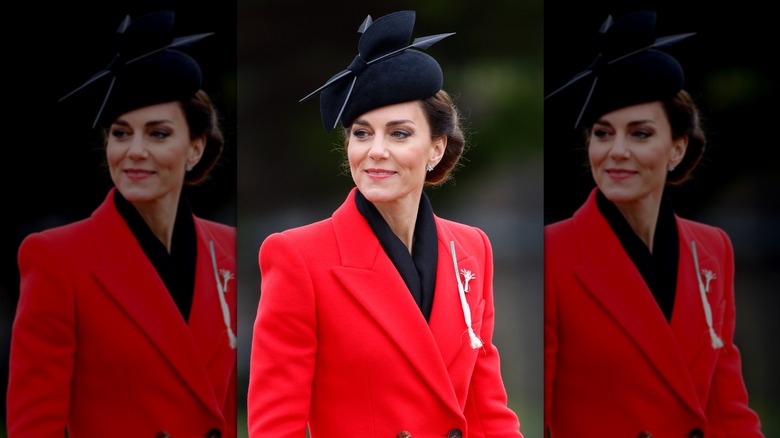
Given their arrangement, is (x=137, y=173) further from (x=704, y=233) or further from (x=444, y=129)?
(x=704, y=233)

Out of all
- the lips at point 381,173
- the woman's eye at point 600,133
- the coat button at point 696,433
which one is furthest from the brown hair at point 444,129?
the coat button at point 696,433

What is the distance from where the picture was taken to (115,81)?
3.55 m

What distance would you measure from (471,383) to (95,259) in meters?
1.45

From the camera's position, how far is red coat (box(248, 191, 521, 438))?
3055 millimetres

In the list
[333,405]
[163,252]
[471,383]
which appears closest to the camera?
[333,405]

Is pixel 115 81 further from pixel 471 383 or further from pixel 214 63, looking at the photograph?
pixel 471 383

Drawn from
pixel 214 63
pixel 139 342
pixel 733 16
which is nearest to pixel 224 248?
pixel 139 342

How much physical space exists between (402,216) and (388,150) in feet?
0.82

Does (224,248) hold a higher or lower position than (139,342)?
higher

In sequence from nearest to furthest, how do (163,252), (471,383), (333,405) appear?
(333,405), (471,383), (163,252)

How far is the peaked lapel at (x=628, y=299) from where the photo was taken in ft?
12.2

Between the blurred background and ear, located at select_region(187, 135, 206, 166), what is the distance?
14cm

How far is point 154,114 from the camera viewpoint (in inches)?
141

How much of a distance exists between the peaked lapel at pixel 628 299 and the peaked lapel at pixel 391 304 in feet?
2.93
